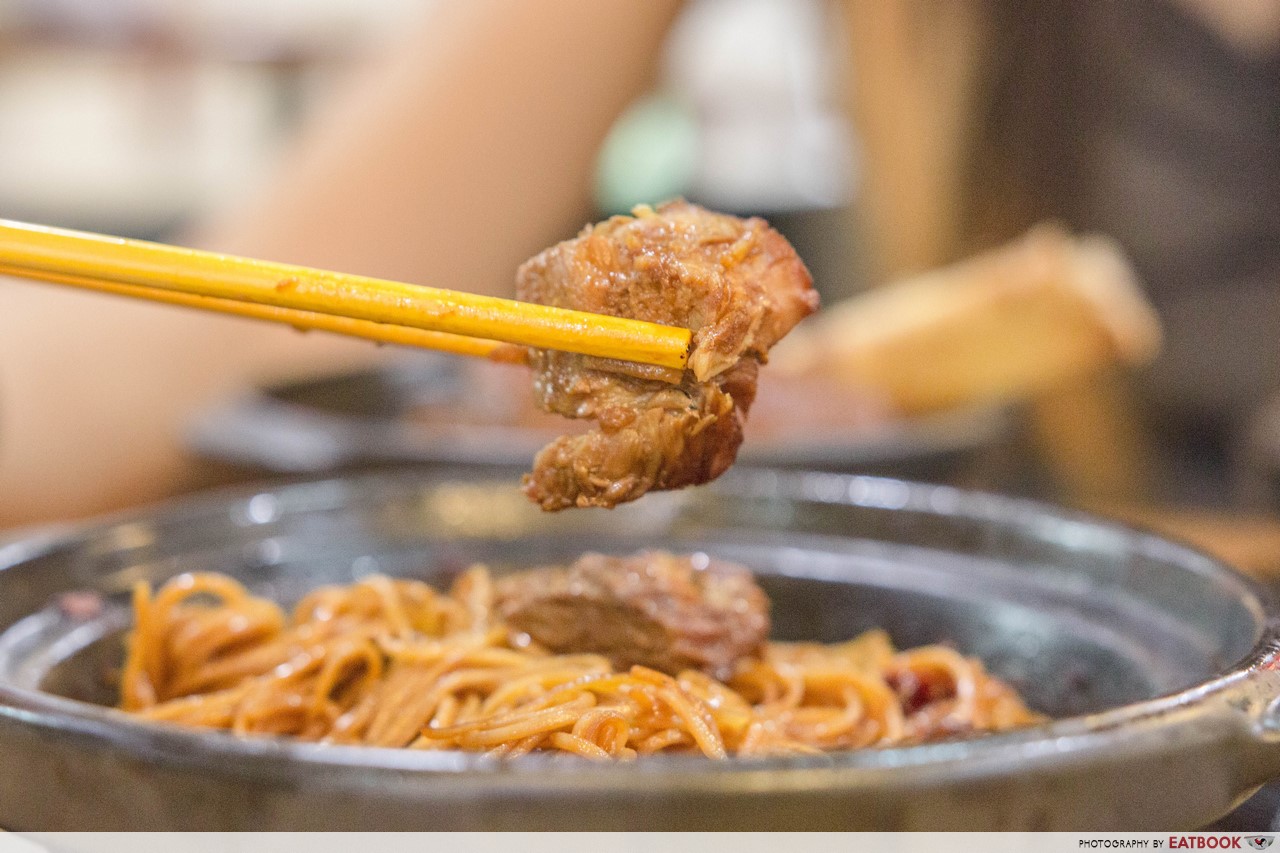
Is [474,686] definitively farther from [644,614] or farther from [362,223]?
[362,223]

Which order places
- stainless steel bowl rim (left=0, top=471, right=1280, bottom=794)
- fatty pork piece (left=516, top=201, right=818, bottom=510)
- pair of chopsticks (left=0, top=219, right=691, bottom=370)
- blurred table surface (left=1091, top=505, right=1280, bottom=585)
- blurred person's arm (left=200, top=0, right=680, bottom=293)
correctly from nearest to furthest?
stainless steel bowl rim (left=0, top=471, right=1280, bottom=794) → pair of chopsticks (left=0, top=219, right=691, bottom=370) → fatty pork piece (left=516, top=201, right=818, bottom=510) → blurred table surface (left=1091, top=505, right=1280, bottom=585) → blurred person's arm (left=200, top=0, right=680, bottom=293)

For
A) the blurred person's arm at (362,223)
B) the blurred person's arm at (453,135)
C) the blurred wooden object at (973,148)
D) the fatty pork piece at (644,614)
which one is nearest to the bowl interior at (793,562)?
the fatty pork piece at (644,614)

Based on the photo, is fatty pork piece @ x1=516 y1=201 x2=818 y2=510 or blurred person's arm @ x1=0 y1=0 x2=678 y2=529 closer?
fatty pork piece @ x1=516 y1=201 x2=818 y2=510

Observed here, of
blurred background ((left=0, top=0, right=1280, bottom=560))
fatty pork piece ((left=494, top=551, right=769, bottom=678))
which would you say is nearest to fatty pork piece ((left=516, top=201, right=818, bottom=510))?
fatty pork piece ((left=494, top=551, right=769, bottom=678))

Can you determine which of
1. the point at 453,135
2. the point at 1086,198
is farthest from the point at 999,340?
the point at 1086,198

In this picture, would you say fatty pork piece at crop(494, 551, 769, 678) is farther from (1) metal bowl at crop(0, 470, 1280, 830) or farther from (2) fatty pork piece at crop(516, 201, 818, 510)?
(1) metal bowl at crop(0, 470, 1280, 830)

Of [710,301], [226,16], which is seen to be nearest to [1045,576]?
[710,301]

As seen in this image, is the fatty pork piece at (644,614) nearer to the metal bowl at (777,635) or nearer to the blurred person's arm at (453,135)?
the metal bowl at (777,635)

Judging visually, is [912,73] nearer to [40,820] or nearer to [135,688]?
[135,688]
